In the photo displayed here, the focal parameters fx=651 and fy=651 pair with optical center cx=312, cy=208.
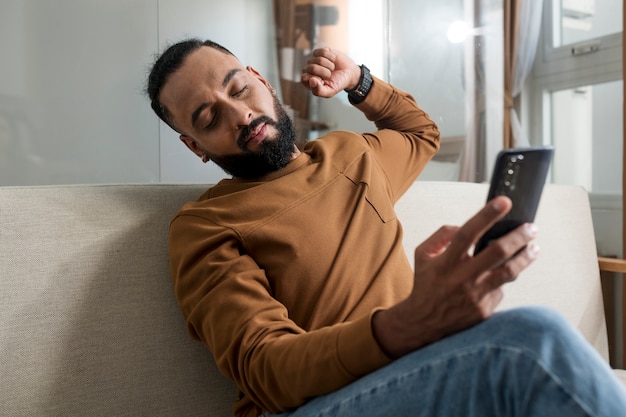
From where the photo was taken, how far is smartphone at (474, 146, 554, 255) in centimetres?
75

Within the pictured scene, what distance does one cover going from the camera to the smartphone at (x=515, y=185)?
746mm

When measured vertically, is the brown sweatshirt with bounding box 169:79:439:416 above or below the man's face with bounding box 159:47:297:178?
below

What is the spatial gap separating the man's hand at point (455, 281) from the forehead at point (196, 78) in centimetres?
67

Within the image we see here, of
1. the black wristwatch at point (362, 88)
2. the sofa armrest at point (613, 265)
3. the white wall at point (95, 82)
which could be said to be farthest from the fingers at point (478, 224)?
the white wall at point (95, 82)

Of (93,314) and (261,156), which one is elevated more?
(261,156)

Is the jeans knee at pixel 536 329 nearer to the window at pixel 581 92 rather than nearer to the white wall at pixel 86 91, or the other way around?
the white wall at pixel 86 91

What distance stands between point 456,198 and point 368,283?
23.8 inches

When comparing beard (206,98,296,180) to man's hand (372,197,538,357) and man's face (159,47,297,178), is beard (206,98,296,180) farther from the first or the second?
man's hand (372,197,538,357)

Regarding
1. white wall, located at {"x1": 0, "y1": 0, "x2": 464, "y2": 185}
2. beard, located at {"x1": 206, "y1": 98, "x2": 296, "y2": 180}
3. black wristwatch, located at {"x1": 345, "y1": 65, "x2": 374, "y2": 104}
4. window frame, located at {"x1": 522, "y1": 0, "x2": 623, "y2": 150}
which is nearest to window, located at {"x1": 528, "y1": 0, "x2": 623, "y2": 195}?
window frame, located at {"x1": 522, "y1": 0, "x2": 623, "y2": 150}

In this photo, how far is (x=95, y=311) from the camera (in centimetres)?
119

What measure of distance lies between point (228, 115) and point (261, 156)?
0.34 feet

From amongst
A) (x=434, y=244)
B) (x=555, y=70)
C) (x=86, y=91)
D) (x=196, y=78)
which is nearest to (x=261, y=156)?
(x=196, y=78)

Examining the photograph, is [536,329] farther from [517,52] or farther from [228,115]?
[517,52]

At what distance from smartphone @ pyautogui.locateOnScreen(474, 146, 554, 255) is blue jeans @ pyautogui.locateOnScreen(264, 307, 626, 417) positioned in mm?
96
